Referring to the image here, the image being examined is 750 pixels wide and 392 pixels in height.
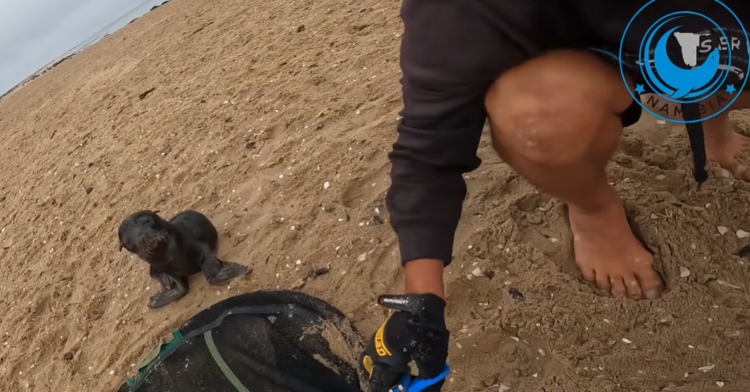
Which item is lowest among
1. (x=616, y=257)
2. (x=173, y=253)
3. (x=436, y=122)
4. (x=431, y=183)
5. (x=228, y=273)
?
(x=616, y=257)

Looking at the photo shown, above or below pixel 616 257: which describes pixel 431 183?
above

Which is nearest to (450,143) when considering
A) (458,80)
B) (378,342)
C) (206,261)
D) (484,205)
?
(458,80)

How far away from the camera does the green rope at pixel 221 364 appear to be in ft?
5.34

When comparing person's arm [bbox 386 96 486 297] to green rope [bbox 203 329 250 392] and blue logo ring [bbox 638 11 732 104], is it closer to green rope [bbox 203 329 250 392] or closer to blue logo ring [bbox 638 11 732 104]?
blue logo ring [bbox 638 11 732 104]

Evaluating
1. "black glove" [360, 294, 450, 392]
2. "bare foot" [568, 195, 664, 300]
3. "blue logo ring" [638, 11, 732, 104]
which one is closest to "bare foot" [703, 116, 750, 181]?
"bare foot" [568, 195, 664, 300]

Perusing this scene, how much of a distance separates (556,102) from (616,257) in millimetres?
578

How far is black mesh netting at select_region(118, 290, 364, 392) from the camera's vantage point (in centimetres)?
162

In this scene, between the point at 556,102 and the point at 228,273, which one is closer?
the point at 556,102

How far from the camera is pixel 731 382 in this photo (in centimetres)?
138

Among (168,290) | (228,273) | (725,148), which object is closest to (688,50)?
(725,148)

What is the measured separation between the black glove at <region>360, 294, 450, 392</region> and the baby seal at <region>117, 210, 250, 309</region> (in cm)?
105

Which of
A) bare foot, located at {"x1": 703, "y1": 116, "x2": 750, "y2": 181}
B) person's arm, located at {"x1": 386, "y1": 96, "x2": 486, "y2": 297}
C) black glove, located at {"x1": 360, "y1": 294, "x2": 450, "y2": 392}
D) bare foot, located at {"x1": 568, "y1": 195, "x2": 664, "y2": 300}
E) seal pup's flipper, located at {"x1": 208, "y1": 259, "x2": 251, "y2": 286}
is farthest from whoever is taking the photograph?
seal pup's flipper, located at {"x1": 208, "y1": 259, "x2": 251, "y2": 286}

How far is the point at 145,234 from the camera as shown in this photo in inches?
86.0

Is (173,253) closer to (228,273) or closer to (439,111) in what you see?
(228,273)
